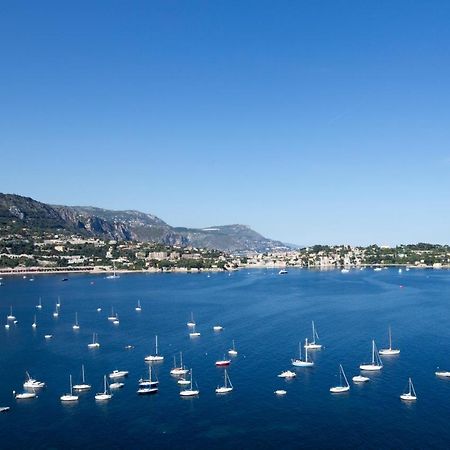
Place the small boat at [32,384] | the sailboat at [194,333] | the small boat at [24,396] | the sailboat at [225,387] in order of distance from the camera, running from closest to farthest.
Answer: the small boat at [24,396], the sailboat at [225,387], the small boat at [32,384], the sailboat at [194,333]

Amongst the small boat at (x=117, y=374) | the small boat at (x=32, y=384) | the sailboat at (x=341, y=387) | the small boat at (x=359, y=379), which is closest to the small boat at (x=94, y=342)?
the small boat at (x=117, y=374)

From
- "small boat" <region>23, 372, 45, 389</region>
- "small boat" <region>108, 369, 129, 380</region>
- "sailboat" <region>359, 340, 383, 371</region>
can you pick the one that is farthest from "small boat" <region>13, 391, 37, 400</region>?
"sailboat" <region>359, 340, 383, 371</region>

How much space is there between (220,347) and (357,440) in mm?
33749

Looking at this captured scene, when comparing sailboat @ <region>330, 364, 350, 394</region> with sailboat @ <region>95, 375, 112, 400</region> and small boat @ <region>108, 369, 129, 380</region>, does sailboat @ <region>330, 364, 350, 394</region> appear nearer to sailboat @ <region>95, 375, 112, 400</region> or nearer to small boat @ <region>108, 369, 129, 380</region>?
sailboat @ <region>95, 375, 112, 400</region>

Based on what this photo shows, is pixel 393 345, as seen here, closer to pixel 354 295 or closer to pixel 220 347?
pixel 220 347

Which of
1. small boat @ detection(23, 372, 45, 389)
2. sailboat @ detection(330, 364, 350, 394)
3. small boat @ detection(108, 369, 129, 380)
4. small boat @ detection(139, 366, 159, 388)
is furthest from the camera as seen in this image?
small boat @ detection(108, 369, 129, 380)

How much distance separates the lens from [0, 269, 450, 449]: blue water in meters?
42.2

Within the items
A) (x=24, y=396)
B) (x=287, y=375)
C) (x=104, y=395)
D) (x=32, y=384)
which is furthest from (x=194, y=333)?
(x=24, y=396)

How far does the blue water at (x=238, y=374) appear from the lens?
138 ft

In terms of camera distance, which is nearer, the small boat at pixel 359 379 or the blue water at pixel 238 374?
the blue water at pixel 238 374

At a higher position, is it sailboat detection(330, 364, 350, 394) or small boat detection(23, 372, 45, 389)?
sailboat detection(330, 364, 350, 394)

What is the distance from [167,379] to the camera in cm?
5738

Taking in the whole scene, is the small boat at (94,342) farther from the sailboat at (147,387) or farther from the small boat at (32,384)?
the sailboat at (147,387)

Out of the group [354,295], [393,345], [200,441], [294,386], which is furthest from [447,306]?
[200,441]
